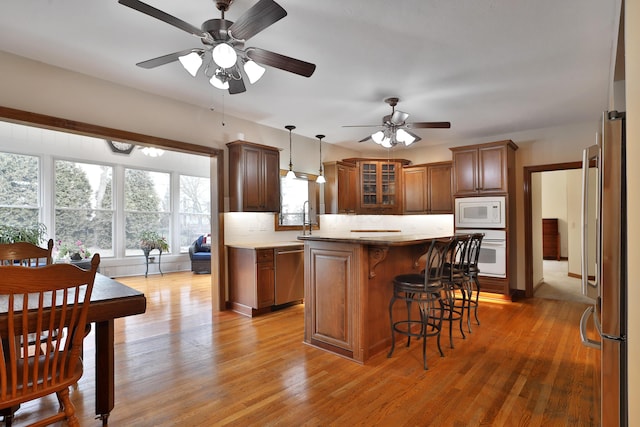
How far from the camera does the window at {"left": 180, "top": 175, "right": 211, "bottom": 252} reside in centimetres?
827

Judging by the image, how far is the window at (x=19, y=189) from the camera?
593 cm

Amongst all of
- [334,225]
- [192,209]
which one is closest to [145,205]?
[192,209]

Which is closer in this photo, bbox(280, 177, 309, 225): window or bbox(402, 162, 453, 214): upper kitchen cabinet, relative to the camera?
bbox(280, 177, 309, 225): window

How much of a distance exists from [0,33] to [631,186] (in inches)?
159

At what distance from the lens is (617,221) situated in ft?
4.50

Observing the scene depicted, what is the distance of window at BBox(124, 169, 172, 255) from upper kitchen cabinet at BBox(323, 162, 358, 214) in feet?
13.3

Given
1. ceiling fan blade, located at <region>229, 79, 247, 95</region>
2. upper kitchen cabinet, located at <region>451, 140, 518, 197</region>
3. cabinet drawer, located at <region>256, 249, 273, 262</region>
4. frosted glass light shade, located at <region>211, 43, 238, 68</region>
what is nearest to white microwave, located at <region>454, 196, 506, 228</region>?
upper kitchen cabinet, located at <region>451, 140, 518, 197</region>

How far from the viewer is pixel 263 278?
438cm

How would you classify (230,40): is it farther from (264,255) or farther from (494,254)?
(494,254)

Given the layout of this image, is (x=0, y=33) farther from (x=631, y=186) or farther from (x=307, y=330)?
(x=631, y=186)

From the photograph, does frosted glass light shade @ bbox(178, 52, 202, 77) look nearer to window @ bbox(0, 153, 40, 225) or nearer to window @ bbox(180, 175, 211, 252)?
window @ bbox(0, 153, 40, 225)

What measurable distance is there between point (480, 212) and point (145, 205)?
6754 mm

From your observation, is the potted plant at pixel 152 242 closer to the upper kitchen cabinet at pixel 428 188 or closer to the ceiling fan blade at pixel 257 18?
the upper kitchen cabinet at pixel 428 188

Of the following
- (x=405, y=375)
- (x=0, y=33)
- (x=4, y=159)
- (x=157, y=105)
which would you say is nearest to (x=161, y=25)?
(x=0, y=33)
